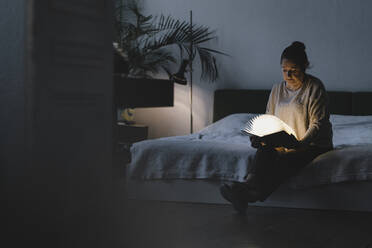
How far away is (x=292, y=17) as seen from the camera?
175 inches

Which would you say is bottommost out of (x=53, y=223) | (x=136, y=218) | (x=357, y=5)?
(x=136, y=218)

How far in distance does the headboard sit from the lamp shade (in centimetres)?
276

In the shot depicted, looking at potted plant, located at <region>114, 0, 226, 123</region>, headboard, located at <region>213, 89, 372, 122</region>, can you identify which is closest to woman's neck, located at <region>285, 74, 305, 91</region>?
headboard, located at <region>213, 89, 372, 122</region>

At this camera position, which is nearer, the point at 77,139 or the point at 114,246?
the point at 77,139

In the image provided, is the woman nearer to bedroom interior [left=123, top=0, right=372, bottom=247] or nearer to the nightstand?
bedroom interior [left=123, top=0, right=372, bottom=247]

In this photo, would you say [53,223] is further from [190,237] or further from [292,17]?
[292,17]

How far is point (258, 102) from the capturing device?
4.39m

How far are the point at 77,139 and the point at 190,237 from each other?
123 cm

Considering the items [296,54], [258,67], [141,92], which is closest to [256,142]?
[296,54]

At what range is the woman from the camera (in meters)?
2.53

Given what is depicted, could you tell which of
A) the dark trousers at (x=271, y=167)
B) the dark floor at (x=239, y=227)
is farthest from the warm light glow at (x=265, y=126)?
the dark floor at (x=239, y=227)

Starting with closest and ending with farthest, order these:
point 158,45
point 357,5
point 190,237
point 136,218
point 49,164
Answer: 1. point 49,164
2. point 190,237
3. point 136,218
4. point 357,5
5. point 158,45

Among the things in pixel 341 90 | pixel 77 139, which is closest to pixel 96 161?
pixel 77 139

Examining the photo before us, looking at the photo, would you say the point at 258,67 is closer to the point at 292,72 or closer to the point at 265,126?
the point at 292,72
